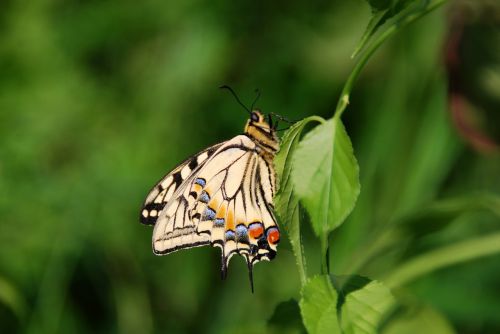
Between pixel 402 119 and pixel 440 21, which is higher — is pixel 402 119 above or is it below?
below

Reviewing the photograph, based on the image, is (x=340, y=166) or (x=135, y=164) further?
(x=135, y=164)

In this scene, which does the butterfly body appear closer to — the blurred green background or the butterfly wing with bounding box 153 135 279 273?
the butterfly wing with bounding box 153 135 279 273

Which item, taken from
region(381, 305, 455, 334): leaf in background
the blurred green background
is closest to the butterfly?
region(381, 305, 455, 334): leaf in background

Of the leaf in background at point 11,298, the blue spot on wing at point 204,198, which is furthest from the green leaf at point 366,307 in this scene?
the leaf in background at point 11,298

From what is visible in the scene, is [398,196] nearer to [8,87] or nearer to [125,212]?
[125,212]

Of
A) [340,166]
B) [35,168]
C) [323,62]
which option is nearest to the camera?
[340,166]

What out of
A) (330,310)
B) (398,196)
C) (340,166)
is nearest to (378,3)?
(340,166)

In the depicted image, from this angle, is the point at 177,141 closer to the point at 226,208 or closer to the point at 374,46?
the point at 226,208
